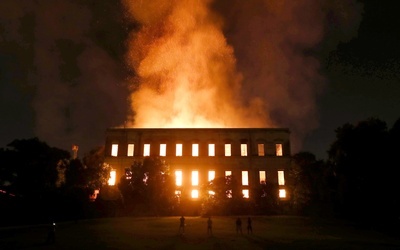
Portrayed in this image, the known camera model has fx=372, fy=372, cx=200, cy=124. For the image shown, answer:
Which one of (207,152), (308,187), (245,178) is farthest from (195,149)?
(308,187)

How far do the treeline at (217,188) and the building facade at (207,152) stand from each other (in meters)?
4.54

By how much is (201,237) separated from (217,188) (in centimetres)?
2017

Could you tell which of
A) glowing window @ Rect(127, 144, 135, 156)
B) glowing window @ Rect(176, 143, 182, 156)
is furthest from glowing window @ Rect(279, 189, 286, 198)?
glowing window @ Rect(127, 144, 135, 156)

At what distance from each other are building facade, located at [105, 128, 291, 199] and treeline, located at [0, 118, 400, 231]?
454 centimetres

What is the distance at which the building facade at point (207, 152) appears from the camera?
56.5 metres

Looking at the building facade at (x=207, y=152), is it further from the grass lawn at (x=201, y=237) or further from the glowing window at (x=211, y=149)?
the grass lawn at (x=201, y=237)

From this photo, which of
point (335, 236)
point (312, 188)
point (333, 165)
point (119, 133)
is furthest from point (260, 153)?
point (335, 236)

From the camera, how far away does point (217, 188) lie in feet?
155

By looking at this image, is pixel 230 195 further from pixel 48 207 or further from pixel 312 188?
pixel 48 207

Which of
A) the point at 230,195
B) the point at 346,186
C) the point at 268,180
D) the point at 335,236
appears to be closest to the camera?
the point at 335,236

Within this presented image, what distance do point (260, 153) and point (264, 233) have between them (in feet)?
93.3

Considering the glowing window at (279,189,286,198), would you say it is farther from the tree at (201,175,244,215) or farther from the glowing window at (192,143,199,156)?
the glowing window at (192,143,199,156)

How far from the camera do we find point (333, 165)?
43.0 meters

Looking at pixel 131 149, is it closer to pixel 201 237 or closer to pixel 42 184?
pixel 42 184
